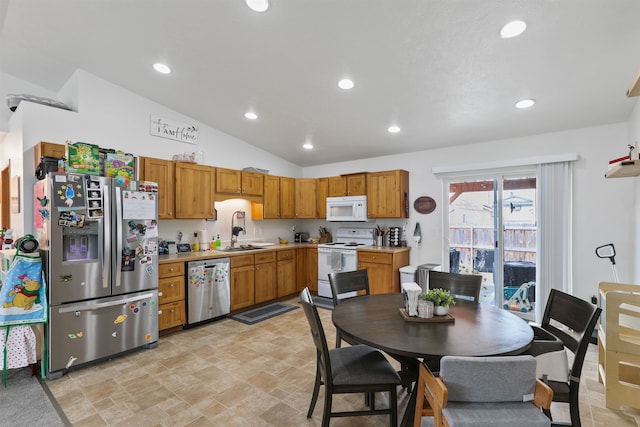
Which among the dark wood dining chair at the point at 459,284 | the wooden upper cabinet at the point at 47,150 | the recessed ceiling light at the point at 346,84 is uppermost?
the recessed ceiling light at the point at 346,84

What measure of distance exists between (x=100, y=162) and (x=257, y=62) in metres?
1.82

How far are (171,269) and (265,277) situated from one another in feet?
4.93

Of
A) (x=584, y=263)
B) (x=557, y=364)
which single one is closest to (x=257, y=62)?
(x=557, y=364)

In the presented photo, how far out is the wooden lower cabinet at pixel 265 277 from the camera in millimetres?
4648

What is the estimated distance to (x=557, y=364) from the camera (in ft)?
5.85

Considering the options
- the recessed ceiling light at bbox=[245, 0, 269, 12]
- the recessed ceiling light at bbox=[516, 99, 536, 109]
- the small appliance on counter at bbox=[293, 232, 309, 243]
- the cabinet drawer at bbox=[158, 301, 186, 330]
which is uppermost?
the recessed ceiling light at bbox=[245, 0, 269, 12]

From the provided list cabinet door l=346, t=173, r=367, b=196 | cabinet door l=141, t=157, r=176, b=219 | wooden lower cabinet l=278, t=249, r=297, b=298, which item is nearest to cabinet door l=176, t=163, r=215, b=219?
cabinet door l=141, t=157, r=176, b=219

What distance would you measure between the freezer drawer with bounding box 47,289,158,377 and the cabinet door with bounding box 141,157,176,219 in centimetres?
110

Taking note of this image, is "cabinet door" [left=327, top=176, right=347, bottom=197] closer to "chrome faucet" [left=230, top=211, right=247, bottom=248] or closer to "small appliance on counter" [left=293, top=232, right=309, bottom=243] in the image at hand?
"small appliance on counter" [left=293, top=232, right=309, bottom=243]

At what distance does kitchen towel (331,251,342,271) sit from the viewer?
16.5 ft

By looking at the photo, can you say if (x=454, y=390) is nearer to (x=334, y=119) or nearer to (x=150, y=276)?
(x=150, y=276)

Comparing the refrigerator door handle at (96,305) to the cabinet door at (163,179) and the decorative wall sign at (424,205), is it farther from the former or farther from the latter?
the decorative wall sign at (424,205)

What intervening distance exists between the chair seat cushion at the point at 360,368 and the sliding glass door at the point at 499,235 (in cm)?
301

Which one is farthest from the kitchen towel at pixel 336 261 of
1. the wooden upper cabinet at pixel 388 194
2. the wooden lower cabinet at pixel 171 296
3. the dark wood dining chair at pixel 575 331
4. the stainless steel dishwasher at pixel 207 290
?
the dark wood dining chair at pixel 575 331
